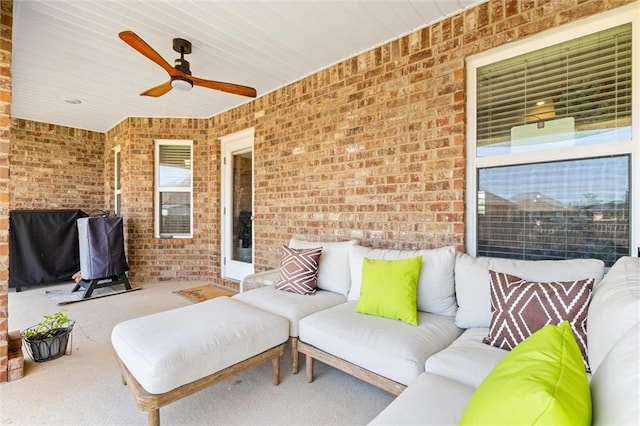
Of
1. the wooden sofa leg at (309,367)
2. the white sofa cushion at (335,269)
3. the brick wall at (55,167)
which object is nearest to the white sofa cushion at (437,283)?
the white sofa cushion at (335,269)

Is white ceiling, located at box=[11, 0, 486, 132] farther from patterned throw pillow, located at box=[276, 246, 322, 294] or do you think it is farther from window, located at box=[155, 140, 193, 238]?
patterned throw pillow, located at box=[276, 246, 322, 294]

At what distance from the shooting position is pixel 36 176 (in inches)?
207

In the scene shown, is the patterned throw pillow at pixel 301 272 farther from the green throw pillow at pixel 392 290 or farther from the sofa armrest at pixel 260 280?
the green throw pillow at pixel 392 290

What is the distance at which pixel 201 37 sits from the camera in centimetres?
264

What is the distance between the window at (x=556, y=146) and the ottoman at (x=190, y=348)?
170 centimetres

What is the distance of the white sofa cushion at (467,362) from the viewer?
1.37m

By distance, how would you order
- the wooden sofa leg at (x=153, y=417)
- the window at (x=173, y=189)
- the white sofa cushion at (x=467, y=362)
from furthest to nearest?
the window at (x=173, y=189) → the wooden sofa leg at (x=153, y=417) → the white sofa cushion at (x=467, y=362)

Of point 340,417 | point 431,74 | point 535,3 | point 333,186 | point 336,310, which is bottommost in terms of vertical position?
point 340,417

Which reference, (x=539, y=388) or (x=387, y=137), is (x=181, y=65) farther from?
(x=539, y=388)

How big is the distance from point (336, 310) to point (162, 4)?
8.33ft

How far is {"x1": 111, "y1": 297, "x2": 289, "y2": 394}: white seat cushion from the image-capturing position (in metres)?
1.52

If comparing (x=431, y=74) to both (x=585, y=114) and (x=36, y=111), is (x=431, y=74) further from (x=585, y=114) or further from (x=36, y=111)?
(x=36, y=111)

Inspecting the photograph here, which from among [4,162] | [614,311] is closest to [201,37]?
[4,162]

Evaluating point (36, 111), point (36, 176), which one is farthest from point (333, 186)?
point (36, 176)
